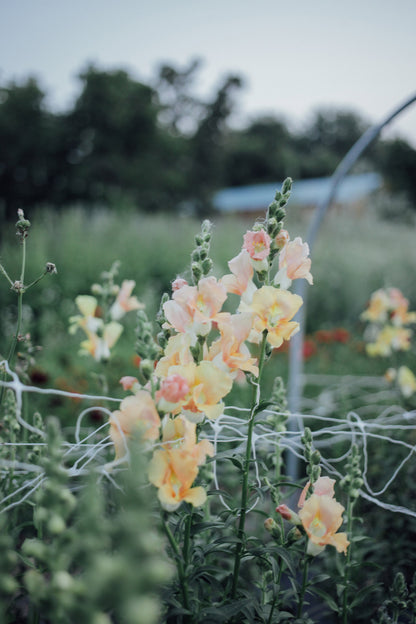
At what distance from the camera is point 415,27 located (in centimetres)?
229

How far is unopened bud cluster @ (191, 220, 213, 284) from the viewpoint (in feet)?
2.60

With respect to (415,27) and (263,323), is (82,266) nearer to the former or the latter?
(415,27)

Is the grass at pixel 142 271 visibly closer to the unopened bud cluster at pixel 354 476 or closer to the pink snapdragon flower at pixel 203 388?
the unopened bud cluster at pixel 354 476

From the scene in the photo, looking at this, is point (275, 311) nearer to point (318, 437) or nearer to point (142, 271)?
point (318, 437)

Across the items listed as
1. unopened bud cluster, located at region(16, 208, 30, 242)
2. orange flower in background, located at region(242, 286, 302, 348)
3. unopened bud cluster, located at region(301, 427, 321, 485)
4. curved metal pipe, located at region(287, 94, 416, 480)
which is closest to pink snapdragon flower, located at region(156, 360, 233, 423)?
orange flower in background, located at region(242, 286, 302, 348)

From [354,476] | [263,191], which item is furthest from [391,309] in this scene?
[263,191]

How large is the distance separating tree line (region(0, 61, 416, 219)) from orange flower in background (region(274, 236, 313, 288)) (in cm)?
1295

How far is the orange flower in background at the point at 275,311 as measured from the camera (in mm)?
794

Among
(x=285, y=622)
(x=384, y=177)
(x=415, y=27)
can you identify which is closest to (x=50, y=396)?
(x=285, y=622)

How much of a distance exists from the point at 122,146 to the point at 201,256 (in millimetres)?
18122

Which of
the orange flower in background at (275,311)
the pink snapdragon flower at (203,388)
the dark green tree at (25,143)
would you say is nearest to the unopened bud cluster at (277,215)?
the orange flower in background at (275,311)

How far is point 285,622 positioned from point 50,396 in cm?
198

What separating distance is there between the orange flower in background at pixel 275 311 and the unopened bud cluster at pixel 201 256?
10 centimetres

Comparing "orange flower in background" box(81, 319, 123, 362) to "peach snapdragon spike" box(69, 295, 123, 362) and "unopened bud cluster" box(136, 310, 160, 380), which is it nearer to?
"peach snapdragon spike" box(69, 295, 123, 362)
